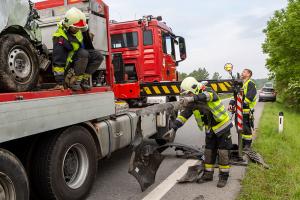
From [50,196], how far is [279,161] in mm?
4112

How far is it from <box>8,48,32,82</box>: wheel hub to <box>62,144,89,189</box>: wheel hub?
3.40ft

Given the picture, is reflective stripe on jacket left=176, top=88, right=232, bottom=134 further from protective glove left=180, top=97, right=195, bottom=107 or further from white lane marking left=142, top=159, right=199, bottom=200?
white lane marking left=142, top=159, right=199, bottom=200

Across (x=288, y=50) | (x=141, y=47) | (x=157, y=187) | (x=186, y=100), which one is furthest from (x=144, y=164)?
(x=288, y=50)

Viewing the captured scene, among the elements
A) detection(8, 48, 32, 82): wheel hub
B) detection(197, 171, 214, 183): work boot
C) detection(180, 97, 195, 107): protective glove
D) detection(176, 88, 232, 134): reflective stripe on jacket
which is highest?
detection(8, 48, 32, 82): wheel hub

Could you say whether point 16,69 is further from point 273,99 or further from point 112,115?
point 273,99

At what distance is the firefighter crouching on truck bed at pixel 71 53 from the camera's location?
4391mm

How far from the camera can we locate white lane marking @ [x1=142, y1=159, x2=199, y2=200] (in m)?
4.52

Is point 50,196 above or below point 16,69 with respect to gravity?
below

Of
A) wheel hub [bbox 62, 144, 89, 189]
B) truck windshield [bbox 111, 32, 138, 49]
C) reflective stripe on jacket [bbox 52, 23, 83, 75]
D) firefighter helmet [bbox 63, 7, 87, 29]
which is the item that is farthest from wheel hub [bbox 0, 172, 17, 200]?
truck windshield [bbox 111, 32, 138, 49]

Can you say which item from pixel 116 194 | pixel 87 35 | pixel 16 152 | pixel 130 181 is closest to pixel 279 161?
pixel 130 181

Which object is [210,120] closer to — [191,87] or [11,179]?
[191,87]

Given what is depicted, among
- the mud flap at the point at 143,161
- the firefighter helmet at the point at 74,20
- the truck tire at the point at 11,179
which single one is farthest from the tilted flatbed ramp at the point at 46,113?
the firefighter helmet at the point at 74,20

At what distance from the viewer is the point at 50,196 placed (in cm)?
387

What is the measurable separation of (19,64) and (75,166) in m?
1.47
